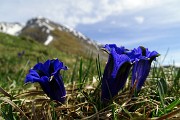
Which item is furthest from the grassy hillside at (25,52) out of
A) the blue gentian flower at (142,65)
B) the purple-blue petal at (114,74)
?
the purple-blue petal at (114,74)

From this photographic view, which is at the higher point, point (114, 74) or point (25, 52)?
point (25, 52)

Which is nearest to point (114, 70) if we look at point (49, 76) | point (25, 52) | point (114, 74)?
point (114, 74)

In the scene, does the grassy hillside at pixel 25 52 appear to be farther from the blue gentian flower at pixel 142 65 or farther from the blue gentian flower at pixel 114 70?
the blue gentian flower at pixel 114 70

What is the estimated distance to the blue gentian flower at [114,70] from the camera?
7.48 ft

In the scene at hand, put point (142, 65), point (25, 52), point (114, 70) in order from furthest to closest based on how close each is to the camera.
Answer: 1. point (25, 52)
2. point (142, 65)
3. point (114, 70)

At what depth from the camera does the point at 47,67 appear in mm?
2406

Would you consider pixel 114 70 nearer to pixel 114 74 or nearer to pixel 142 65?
pixel 114 74

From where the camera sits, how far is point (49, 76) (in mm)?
2420

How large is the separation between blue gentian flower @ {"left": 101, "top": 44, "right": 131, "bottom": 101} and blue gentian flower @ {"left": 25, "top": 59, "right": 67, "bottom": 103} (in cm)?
29

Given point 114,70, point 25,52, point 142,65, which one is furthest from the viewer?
point 25,52

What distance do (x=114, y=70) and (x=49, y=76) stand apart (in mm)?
421

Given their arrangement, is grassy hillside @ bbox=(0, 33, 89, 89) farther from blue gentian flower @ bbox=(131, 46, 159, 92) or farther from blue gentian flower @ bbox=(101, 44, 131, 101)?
blue gentian flower @ bbox=(101, 44, 131, 101)

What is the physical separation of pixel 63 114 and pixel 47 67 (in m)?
0.33

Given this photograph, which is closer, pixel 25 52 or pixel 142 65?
pixel 142 65
